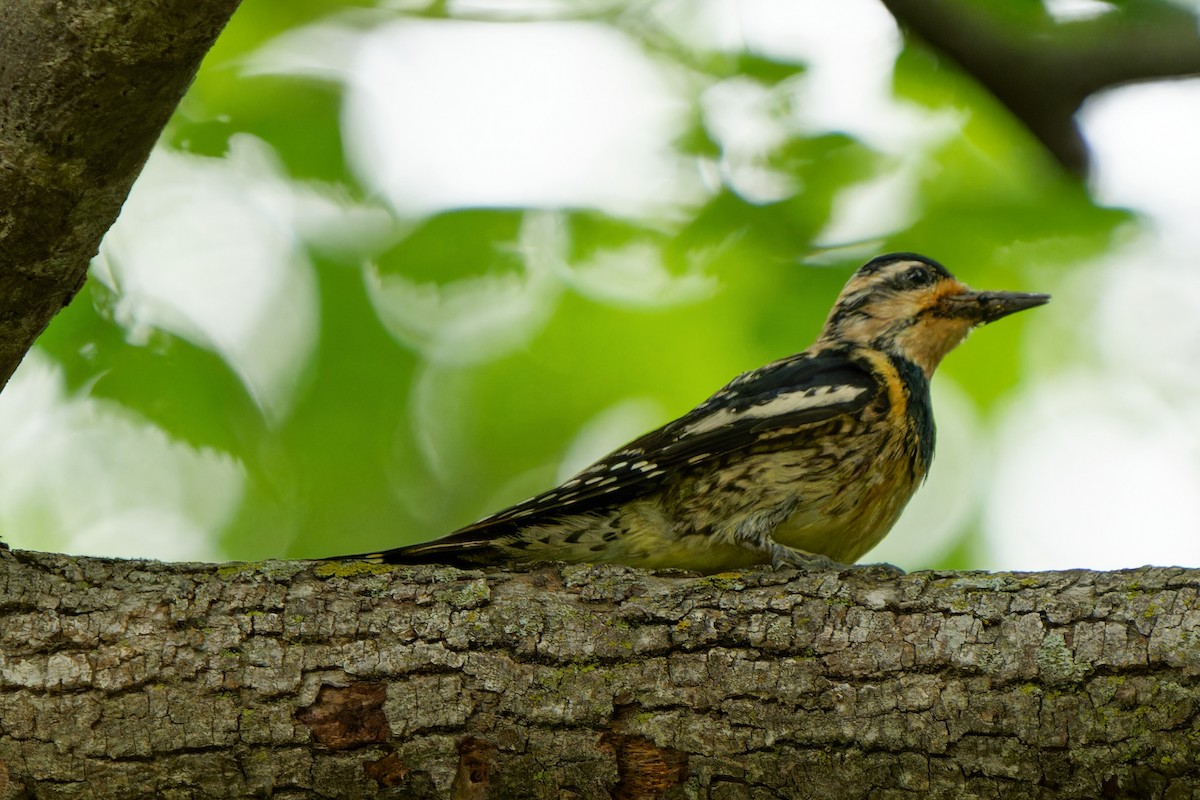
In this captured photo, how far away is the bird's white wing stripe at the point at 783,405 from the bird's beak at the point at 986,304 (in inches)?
39.9

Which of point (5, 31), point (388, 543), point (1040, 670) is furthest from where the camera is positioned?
point (388, 543)

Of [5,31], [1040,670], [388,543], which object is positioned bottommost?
[388,543]

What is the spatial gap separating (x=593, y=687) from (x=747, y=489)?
1563mm

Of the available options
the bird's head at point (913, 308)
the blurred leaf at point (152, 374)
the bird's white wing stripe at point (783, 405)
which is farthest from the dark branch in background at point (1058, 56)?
the blurred leaf at point (152, 374)

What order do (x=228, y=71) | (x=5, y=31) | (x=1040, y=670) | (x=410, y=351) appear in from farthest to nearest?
(x=410, y=351)
(x=228, y=71)
(x=1040, y=670)
(x=5, y=31)

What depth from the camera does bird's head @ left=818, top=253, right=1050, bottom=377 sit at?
6188 mm

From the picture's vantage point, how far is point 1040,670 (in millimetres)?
3631

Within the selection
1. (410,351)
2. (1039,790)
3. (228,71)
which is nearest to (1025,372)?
(410,351)

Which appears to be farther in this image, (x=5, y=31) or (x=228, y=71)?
(x=228, y=71)

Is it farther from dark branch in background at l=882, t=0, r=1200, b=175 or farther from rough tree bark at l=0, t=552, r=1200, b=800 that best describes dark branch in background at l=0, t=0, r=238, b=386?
dark branch in background at l=882, t=0, r=1200, b=175

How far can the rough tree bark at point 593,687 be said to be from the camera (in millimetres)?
3598

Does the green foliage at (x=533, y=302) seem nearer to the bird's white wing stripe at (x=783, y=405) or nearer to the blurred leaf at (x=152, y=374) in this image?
the blurred leaf at (x=152, y=374)

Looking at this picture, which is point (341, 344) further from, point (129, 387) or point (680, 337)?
point (680, 337)

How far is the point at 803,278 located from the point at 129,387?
3255 millimetres
